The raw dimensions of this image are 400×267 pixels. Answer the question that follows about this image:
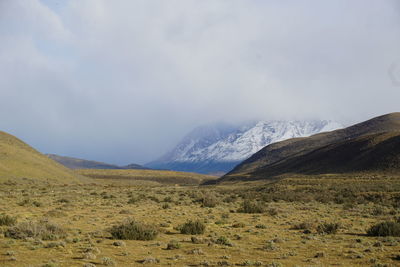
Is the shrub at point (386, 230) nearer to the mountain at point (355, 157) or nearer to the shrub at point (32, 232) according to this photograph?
the shrub at point (32, 232)

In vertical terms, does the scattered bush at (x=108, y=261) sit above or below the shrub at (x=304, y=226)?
above

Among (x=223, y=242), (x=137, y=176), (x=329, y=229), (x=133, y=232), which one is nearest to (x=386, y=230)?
(x=329, y=229)

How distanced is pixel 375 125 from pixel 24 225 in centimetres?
17375

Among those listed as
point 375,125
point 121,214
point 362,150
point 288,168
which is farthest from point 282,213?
point 375,125

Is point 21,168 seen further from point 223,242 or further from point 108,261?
point 108,261

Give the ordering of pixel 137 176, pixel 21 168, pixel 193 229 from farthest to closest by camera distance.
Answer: pixel 137 176 → pixel 21 168 → pixel 193 229

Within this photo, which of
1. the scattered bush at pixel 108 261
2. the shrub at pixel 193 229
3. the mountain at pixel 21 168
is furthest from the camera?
the mountain at pixel 21 168

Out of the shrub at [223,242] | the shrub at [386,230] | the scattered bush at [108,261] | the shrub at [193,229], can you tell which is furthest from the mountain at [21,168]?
the shrub at [386,230]

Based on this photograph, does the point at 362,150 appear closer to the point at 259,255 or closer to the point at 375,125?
the point at 375,125

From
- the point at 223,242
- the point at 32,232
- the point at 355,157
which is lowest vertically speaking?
the point at 223,242

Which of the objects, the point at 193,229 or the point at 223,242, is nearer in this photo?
the point at 223,242

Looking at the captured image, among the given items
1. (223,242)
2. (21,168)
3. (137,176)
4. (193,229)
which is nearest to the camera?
(223,242)

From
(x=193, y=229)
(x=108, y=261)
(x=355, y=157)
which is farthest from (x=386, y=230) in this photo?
(x=355, y=157)

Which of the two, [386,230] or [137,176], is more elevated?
[137,176]
